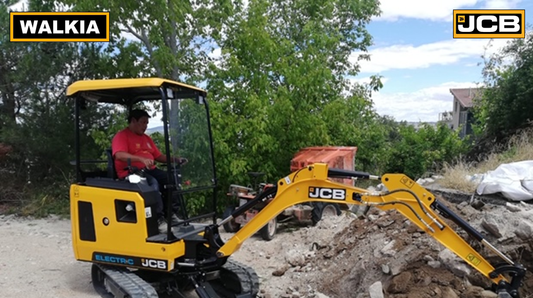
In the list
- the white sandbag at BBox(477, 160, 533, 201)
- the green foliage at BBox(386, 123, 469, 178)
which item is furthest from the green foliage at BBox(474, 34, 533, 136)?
the white sandbag at BBox(477, 160, 533, 201)

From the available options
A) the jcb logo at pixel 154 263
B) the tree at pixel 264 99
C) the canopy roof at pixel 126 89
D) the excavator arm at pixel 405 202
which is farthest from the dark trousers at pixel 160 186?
the tree at pixel 264 99

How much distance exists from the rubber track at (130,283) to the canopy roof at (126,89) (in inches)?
76.7

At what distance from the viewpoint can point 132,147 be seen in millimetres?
5242

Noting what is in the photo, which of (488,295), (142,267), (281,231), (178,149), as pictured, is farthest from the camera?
(281,231)

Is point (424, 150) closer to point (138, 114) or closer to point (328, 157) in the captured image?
point (328, 157)

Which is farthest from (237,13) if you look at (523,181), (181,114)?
(523,181)

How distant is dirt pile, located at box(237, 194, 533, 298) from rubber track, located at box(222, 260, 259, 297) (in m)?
0.33

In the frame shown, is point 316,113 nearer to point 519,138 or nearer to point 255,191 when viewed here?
point 255,191

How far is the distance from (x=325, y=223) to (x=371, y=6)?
1261 centimetres

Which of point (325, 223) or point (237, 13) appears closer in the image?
point (325, 223)

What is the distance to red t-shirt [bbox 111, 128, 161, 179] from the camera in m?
5.08

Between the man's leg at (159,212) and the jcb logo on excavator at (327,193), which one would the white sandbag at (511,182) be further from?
the man's leg at (159,212)

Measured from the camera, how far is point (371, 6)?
17.8m

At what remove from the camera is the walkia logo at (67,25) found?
889cm
